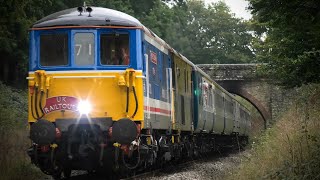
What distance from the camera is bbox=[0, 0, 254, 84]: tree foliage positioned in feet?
84.9

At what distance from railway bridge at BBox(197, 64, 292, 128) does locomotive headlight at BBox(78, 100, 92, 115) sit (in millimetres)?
30055

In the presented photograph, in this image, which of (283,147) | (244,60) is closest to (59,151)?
(283,147)

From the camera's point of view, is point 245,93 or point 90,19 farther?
point 245,93

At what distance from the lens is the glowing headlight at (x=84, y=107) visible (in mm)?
10602

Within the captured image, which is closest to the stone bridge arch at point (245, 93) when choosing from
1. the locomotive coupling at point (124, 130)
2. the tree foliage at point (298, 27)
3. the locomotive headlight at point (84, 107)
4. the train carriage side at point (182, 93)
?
the train carriage side at point (182, 93)

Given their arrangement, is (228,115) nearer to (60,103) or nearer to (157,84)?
(157,84)

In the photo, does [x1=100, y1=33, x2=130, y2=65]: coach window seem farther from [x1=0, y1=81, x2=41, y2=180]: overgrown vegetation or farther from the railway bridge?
the railway bridge

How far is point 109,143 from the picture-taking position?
1063 cm

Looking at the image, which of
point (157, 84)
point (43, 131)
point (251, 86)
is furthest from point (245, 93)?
point (43, 131)

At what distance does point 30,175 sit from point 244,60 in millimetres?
63740

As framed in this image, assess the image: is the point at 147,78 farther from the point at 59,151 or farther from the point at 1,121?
the point at 1,121

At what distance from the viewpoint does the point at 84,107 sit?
34.9 ft

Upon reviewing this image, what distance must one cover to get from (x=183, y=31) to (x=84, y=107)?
73.9 m

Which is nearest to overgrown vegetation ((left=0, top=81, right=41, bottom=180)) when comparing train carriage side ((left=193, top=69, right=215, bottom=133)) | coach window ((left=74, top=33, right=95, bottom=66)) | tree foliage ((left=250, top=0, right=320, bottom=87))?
coach window ((left=74, top=33, right=95, bottom=66))
